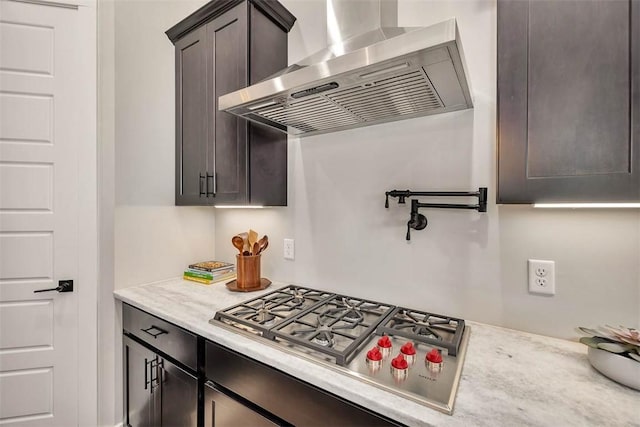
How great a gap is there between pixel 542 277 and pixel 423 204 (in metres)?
0.51

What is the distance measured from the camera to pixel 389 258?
54.4 inches

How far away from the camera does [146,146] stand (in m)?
1.79

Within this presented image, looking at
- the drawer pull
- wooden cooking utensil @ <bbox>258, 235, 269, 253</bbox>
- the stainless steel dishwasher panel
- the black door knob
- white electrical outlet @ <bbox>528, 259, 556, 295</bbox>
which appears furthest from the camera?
wooden cooking utensil @ <bbox>258, 235, 269, 253</bbox>

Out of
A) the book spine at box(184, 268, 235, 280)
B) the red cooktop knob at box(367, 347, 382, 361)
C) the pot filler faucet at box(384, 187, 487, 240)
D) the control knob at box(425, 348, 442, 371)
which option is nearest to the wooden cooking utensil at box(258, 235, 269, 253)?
the book spine at box(184, 268, 235, 280)

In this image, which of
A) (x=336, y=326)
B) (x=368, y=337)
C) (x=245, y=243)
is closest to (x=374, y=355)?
(x=368, y=337)

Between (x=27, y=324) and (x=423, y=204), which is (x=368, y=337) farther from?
(x=27, y=324)

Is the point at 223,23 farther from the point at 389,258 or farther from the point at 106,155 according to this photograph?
the point at 389,258

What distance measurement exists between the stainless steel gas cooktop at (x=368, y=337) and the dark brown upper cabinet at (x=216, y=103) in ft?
1.99

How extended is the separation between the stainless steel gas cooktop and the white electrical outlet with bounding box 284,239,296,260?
0.29 metres

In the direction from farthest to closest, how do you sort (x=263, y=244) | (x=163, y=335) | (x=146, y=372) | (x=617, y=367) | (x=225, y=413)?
1. (x=263, y=244)
2. (x=146, y=372)
3. (x=163, y=335)
4. (x=225, y=413)
5. (x=617, y=367)

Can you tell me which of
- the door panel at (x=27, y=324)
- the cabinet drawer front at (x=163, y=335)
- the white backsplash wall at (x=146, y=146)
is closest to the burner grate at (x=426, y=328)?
the cabinet drawer front at (x=163, y=335)

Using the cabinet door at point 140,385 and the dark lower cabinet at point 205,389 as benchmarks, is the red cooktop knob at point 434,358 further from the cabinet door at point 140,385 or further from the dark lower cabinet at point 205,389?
the cabinet door at point 140,385

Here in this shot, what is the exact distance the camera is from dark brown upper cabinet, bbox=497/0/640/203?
0.70 metres

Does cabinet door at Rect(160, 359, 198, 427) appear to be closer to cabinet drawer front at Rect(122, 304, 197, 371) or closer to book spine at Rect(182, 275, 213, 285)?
cabinet drawer front at Rect(122, 304, 197, 371)
